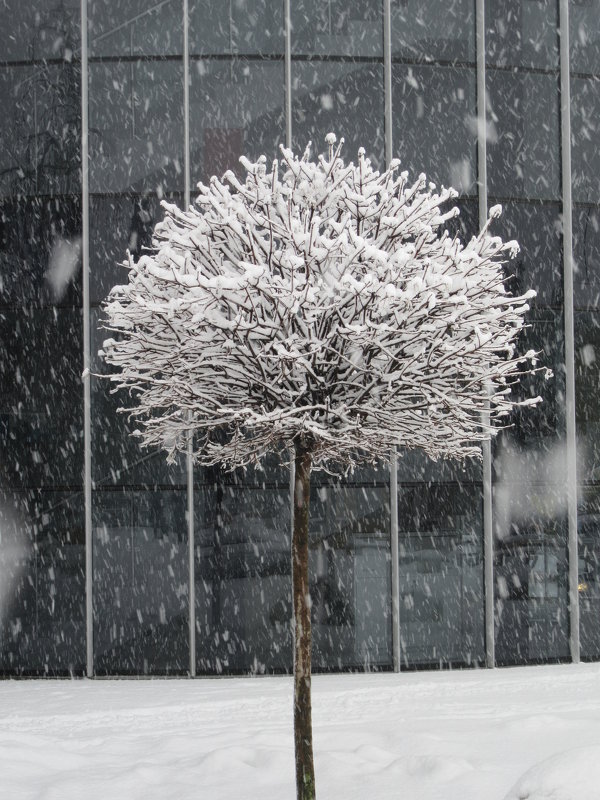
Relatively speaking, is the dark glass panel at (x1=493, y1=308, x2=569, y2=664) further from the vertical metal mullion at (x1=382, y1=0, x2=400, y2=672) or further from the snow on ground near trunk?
the vertical metal mullion at (x1=382, y1=0, x2=400, y2=672)

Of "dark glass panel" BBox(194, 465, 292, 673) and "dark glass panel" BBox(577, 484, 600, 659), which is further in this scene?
"dark glass panel" BBox(577, 484, 600, 659)

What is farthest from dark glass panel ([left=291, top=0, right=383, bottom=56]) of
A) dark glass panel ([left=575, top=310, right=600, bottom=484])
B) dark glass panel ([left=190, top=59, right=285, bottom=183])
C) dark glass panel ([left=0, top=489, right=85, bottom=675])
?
dark glass panel ([left=0, top=489, right=85, bottom=675])

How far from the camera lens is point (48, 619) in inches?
421

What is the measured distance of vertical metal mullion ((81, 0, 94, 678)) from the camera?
10.6m

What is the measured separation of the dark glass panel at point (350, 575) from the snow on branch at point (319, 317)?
4.66 meters

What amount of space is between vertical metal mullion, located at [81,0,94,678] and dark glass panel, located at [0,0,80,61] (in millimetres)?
170

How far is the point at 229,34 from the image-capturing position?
1092cm

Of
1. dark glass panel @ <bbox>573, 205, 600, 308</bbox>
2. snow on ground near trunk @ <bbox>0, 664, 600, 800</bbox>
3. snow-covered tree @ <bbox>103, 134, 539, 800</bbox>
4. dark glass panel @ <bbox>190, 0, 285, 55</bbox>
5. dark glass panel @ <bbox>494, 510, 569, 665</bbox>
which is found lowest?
snow on ground near trunk @ <bbox>0, 664, 600, 800</bbox>

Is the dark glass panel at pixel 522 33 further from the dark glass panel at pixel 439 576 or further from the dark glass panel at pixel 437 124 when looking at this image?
the dark glass panel at pixel 439 576

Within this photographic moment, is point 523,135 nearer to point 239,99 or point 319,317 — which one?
point 239,99

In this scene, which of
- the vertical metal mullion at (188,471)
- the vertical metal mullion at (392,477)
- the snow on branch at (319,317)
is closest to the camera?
the snow on branch at (319,317)

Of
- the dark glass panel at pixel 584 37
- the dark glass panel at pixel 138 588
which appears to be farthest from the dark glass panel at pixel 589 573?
the dark glass panel at pixel 584 37

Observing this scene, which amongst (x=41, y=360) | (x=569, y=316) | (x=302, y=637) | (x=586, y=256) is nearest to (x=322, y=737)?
(x=302, y=637)

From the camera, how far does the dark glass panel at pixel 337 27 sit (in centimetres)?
1096
